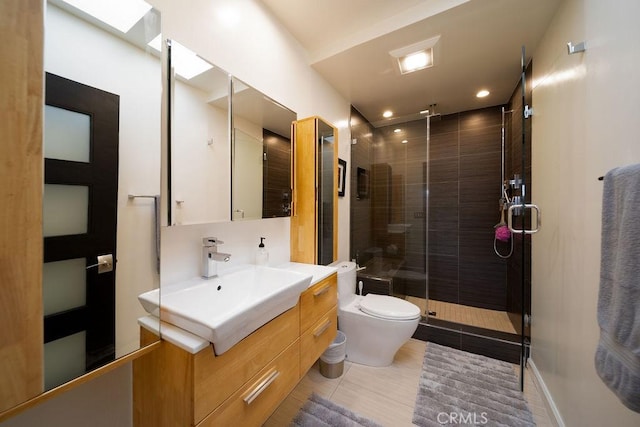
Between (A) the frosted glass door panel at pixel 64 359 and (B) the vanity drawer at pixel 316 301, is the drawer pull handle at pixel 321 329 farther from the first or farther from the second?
(A) the frosted glass door panel at pixel 64 359

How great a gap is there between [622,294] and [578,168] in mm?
881

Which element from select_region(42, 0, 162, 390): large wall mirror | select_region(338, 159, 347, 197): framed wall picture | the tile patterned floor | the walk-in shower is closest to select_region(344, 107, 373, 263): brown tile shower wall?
the walk-in shower

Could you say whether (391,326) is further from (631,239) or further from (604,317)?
(631,239)

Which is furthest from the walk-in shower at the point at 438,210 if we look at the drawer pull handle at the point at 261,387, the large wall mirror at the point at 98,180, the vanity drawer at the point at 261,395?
the large wall mirror at the point at 98,180

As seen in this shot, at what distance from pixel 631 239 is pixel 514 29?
1715mm

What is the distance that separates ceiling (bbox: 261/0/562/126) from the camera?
4.89 ft

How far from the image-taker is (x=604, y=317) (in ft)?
2.17

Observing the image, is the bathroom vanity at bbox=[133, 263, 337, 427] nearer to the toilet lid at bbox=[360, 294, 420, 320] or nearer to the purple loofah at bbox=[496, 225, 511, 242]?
the toilet lid at bbox=[360, 294, 420, 320]

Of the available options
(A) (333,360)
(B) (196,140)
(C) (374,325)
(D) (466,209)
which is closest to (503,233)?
(D) (466,209)

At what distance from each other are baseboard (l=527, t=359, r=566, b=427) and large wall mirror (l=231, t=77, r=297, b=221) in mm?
1973

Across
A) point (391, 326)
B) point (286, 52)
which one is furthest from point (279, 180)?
point (391, 326)

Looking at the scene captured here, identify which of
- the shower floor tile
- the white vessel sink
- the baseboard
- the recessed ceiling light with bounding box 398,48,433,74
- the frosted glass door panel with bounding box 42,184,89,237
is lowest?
the baseboard

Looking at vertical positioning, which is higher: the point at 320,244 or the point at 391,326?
the point at 320,244

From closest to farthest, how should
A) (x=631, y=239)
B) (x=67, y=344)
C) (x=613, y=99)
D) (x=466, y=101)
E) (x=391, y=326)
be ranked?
(x=631, y=239), (x=67, y=344), (x=613, y=99), (x=391, y=326), (x=466, y=101)
